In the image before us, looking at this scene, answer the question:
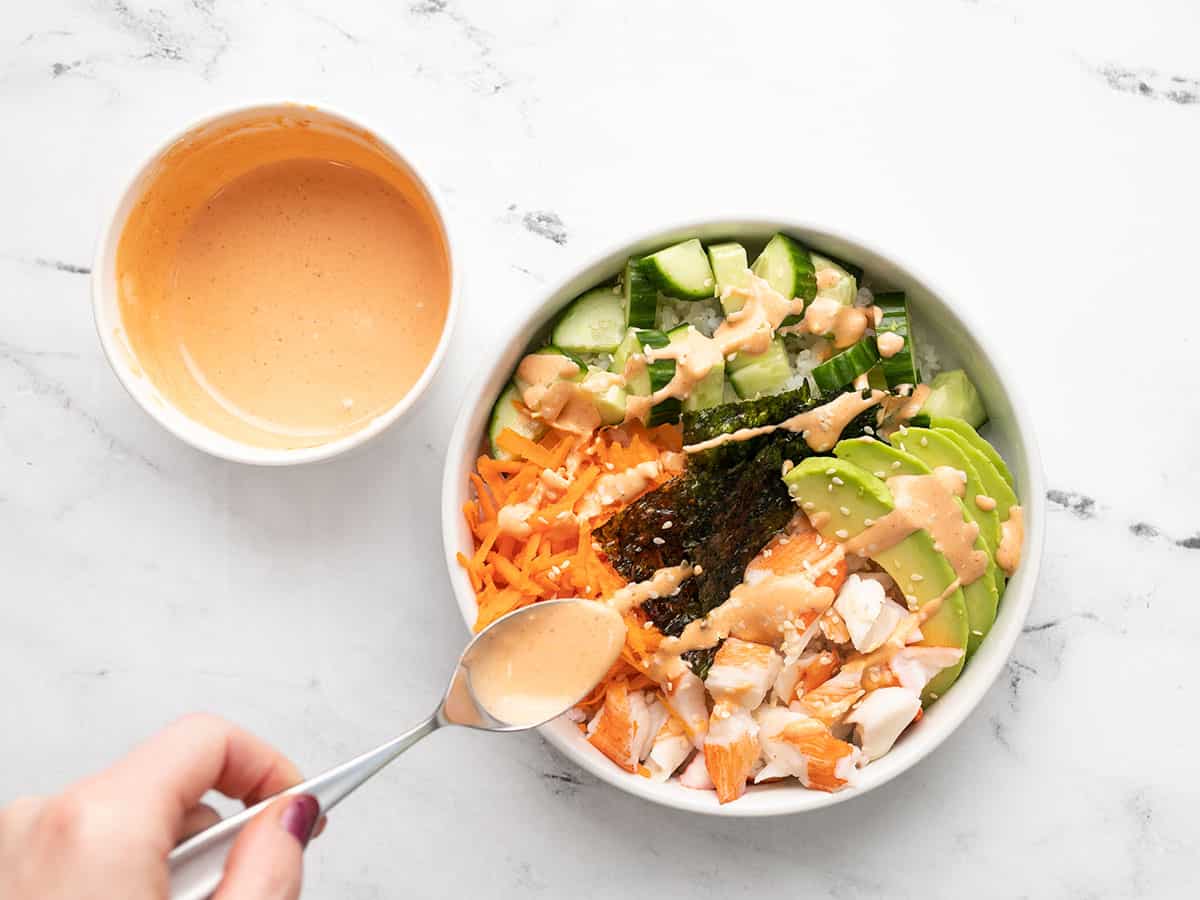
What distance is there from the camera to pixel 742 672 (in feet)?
6.18

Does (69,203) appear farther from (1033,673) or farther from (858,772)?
(1033,673)

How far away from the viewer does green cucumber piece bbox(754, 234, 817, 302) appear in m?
1.93

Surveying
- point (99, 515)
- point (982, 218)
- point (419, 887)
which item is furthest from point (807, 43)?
point (419, 887)

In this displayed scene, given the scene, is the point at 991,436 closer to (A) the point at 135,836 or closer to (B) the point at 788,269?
(B) the point at 788,269

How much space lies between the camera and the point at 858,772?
1895mm

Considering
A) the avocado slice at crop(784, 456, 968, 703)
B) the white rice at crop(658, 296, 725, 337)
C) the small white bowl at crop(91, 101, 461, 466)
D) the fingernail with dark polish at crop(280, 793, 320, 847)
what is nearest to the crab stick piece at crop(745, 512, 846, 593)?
the avocado slice at crop(784, 456, 968, 703)

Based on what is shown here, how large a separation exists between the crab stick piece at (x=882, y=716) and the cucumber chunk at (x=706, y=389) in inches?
22.1

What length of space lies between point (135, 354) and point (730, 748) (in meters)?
1.24

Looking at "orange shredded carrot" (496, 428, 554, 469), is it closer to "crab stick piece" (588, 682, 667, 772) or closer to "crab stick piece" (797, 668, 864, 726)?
"crab stick piece" (588, 682, 667, 772)

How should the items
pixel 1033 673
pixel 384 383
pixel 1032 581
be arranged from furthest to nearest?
pixel 1033 673, pixel 384 383, pixel 1032 581

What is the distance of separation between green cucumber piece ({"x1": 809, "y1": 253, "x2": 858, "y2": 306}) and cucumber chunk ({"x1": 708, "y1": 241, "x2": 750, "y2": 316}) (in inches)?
4.9

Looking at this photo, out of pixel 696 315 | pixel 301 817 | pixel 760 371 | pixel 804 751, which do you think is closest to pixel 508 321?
pixel 696 315

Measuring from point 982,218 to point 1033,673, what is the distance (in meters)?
0.89

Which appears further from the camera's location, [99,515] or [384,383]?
[99,515]
